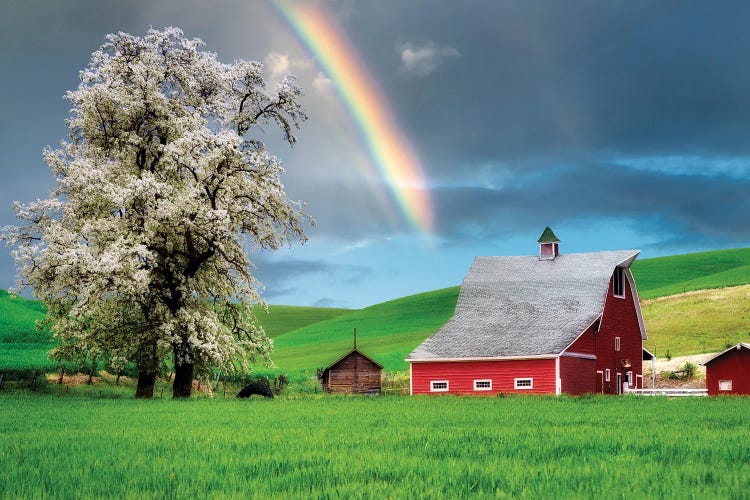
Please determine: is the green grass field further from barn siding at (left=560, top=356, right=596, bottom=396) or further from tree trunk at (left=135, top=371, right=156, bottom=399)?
tree trunk at (left=135, top=371, right=156, bottom=399)

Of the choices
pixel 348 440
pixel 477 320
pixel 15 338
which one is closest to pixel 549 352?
pixel 477 320

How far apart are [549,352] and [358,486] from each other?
41.5m

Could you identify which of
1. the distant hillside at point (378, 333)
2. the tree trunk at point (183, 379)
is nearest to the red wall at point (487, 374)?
the tree trunk at point (183, 379)

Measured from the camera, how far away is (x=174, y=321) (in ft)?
128

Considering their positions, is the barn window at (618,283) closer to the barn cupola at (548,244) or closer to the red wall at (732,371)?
the barn cupola at (548,244)

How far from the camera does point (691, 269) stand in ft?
463

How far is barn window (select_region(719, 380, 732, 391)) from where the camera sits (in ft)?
172

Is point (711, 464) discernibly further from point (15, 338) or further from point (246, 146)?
point (15, 338)

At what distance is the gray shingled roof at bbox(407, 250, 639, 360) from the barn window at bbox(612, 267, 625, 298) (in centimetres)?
76

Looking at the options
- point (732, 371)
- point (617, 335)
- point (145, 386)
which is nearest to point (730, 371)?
A: point (732, 371)

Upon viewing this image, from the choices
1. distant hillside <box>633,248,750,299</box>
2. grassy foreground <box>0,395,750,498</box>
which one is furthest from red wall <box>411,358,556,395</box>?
distant hillside <box>633,248,750,299</box>

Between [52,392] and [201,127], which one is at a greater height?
[201,127]

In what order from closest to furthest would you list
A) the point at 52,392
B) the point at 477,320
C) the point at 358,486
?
the point at 358,486 < the point at 52,392 < the point at 477,320

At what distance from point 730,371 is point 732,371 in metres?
0.13
